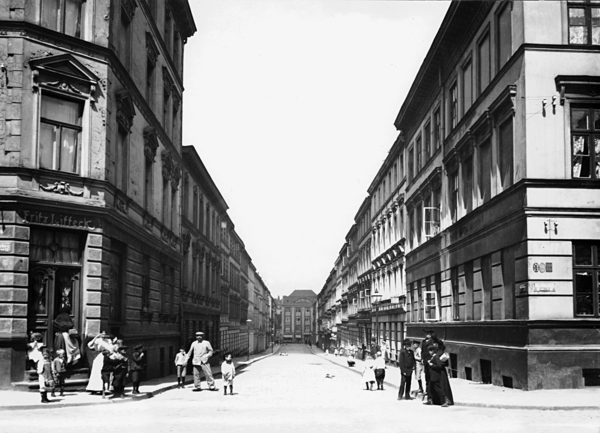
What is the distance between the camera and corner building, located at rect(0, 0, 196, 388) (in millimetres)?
20016

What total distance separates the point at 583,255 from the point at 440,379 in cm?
560

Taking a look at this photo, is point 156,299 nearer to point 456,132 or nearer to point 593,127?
point 456,132

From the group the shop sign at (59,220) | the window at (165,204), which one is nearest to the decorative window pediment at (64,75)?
the shop sign at (59,220)

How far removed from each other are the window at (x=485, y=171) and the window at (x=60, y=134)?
42.9 ft

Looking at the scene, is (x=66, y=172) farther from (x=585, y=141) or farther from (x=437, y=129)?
(x=437, y=129)

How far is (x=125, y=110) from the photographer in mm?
25188

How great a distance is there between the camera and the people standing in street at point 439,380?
1858 centimetres

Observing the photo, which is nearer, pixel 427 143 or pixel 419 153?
pixel 427 143

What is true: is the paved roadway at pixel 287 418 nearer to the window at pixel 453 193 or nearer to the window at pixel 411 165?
the window at pixel 453 193

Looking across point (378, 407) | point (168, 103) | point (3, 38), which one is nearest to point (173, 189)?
point (168, 103)

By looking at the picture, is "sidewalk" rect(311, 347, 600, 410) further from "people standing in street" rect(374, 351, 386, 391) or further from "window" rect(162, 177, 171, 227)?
"window" rect(162, 177, 171, 227)

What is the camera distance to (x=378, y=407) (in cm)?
1919

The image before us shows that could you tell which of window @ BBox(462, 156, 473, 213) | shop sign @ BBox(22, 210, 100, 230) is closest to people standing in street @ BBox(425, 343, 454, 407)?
shop sign @ BBox(22, 210, 100, 230)

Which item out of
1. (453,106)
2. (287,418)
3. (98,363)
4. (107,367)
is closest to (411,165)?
(453,106)
